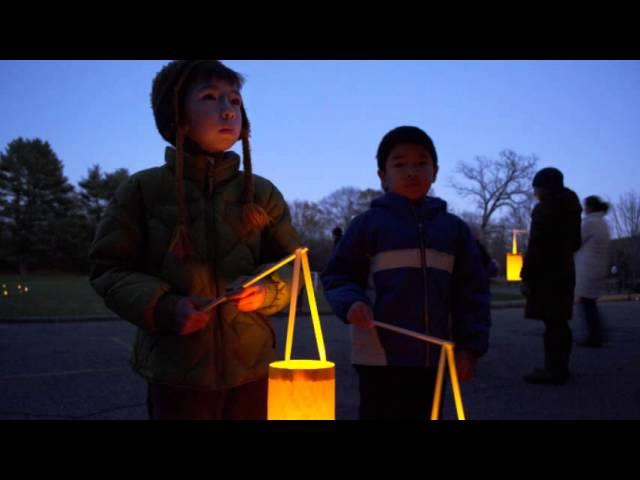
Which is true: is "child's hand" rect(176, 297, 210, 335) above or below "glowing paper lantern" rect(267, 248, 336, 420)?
above

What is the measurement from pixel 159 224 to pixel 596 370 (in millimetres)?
5508

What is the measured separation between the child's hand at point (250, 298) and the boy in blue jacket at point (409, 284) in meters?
0.49

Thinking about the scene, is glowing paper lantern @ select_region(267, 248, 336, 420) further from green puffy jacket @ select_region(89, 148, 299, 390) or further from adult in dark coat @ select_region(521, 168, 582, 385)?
adult in dark coat @ select_region(521, 168, 582, 385)

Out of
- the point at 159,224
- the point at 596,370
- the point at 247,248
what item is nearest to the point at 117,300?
the point at 159,224

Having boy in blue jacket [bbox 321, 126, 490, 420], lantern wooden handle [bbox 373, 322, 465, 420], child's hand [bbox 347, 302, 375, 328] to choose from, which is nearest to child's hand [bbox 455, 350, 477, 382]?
boy in blue jacket [bbox 321, 126, 490, 420]

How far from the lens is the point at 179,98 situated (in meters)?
2.05

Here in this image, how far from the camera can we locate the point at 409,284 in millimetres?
2387

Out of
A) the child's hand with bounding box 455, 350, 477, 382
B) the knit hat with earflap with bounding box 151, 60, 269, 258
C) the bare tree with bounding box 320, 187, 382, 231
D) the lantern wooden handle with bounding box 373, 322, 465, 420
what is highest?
the bare tree with bounding box 320, 187, 382, 231

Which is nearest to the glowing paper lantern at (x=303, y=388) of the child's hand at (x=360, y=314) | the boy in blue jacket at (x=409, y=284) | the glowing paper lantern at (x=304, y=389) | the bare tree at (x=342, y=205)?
the glowing paper lantern at (x=304, y=389)

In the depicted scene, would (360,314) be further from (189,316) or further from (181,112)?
(181,112)

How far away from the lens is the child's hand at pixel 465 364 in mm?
2244

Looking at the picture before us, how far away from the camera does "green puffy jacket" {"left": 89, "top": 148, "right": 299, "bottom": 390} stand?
1868 mm

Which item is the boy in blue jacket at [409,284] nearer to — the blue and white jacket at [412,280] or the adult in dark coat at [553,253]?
the blue and white jacket at [412,280]

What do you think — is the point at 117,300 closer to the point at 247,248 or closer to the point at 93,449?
the point at 247,248
